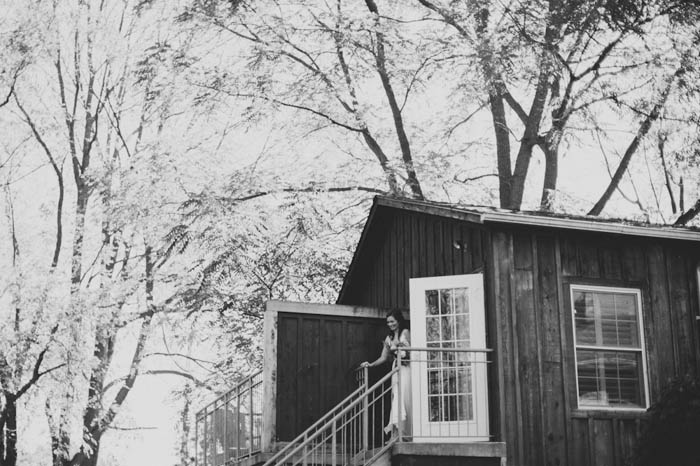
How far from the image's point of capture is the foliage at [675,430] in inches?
397

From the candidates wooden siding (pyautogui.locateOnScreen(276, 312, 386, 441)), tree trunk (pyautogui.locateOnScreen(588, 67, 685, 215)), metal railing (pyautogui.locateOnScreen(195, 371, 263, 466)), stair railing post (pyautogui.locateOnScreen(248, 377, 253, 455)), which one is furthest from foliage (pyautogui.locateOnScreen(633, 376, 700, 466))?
tree trunk (pyautogui.locateOnScreen(588, 67, 685, 215))

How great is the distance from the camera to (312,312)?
576 inches

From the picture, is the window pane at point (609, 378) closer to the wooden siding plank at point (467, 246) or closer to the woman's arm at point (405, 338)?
the wooden siding plank at point (467, 246)

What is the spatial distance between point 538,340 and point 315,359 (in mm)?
3781

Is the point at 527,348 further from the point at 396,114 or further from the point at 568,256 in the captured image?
the point at 396,114

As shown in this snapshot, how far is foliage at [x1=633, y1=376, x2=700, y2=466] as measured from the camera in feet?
33.1

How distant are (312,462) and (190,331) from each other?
44.8ft

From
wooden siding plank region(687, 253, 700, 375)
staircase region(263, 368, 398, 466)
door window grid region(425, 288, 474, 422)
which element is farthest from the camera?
wooden siding plank region(687, 253, 700, 375)

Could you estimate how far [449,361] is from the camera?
38.7ft

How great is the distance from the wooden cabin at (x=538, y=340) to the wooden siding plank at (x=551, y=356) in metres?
0.02

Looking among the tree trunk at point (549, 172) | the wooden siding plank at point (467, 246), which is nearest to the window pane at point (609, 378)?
the wooden siding plank at point (467, 246)

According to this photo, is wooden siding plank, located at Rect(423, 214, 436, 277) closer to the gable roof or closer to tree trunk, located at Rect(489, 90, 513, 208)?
the gable roof

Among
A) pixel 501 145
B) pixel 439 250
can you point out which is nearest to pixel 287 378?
pixel 439 250

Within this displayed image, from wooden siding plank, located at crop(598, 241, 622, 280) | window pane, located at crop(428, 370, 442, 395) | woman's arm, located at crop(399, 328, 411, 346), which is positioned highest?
wooden siding plank, located at crop(598, 241, 622, 280)
